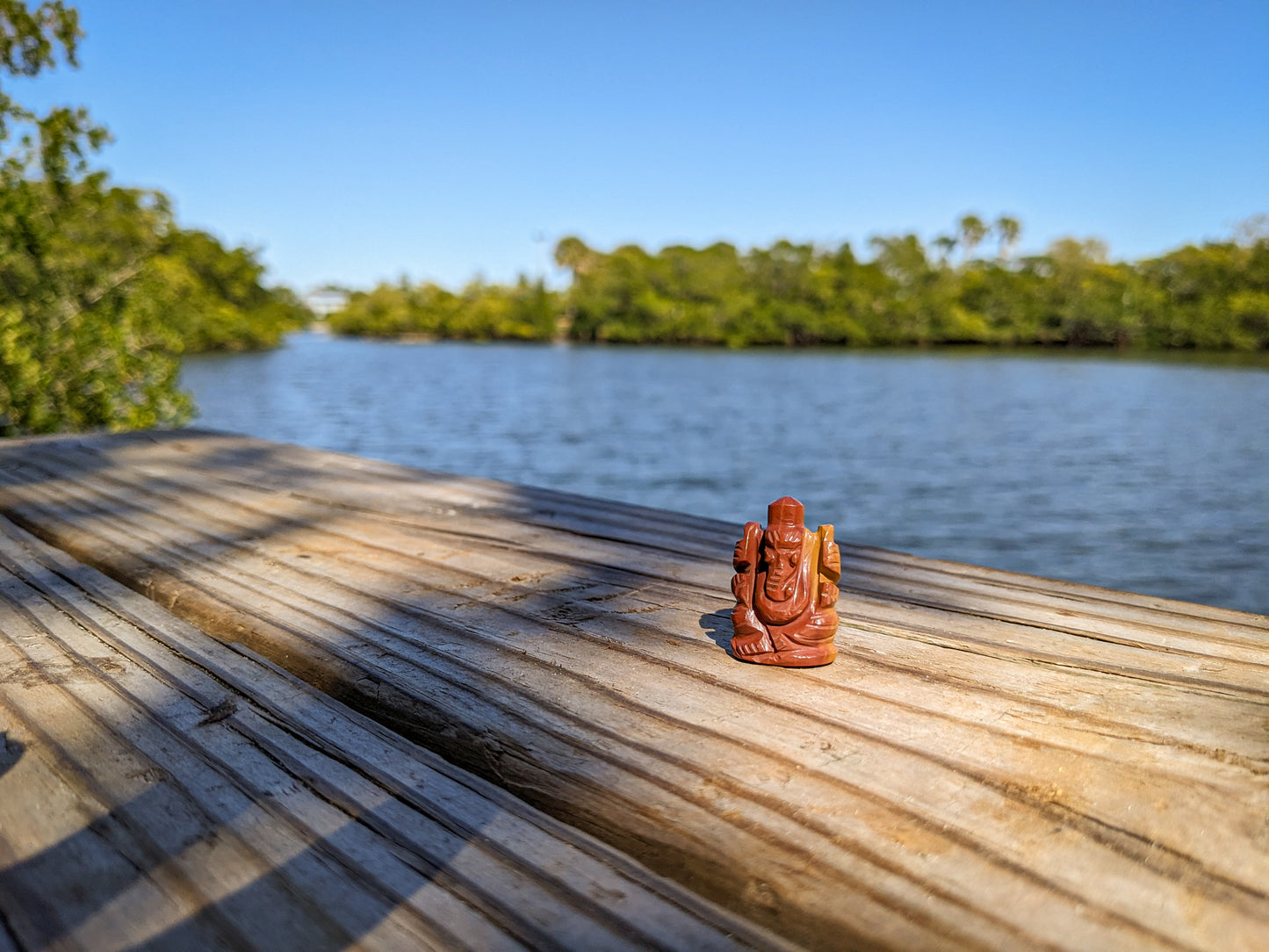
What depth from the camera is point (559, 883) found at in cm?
116

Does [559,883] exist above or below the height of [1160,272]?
below

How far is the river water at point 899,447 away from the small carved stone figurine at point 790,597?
8.04 m

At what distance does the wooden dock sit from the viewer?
112 centimetres

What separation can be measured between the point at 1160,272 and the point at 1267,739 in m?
77.9

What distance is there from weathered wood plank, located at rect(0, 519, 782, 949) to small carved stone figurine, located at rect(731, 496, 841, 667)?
2.29ft

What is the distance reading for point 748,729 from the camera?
1576 mm

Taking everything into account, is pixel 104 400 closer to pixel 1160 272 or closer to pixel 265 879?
pixel 265 879

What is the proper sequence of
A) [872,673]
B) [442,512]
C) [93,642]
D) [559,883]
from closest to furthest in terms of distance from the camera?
[559,883] < [872,673] < [93,642] < [442,512]

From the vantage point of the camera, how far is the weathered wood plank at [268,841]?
107 centimetres

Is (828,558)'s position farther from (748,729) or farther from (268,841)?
(268,841)

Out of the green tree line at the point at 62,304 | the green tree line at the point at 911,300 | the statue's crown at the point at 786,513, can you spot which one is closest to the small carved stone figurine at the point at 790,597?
the statue's crown at the point at 786,513

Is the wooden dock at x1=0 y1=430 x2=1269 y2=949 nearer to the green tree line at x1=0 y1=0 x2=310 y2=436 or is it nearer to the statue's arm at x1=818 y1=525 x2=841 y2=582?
the statue's arm at x1=818 y1=525 x2=841 y2=582

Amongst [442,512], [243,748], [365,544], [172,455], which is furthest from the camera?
[172,455]

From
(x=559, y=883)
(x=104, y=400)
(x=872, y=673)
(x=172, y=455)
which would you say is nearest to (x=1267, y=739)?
(x=872, y=673)
